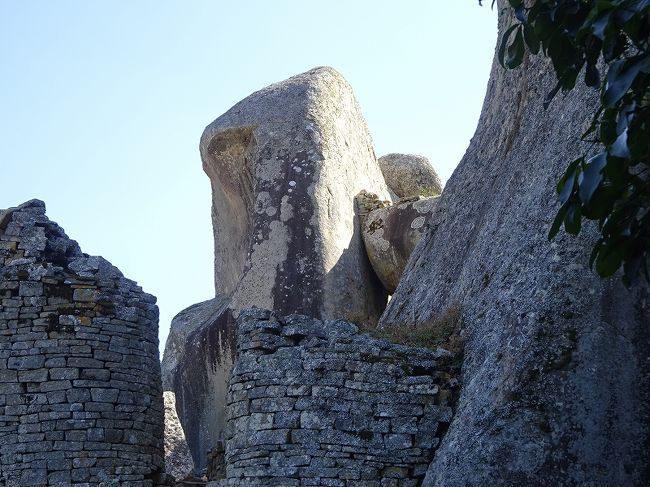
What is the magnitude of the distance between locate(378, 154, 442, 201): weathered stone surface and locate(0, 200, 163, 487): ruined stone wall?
1236cm

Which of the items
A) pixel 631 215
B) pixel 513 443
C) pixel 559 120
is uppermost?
pixel 559 120

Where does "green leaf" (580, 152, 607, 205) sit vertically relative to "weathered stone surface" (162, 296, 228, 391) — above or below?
below

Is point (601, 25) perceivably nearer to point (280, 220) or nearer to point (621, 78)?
point (621, 78)

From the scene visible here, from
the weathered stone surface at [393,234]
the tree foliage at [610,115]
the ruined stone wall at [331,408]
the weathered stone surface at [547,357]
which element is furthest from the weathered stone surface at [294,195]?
the tree foliage at [610,115]

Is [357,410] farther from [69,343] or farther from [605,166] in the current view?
[605,166]

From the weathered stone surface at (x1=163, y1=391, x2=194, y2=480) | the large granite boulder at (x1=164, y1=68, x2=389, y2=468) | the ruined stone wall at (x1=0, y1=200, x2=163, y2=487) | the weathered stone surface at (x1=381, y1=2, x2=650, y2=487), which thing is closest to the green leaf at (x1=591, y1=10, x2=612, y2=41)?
the weathered stone surface at (x1=381, y1=2, x2=650, y2=487)

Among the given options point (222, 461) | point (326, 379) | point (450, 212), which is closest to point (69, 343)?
point (222, 461)

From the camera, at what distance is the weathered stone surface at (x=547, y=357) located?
39.7 ft

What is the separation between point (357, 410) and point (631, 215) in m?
4.39

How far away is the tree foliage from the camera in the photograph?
8.95 metres

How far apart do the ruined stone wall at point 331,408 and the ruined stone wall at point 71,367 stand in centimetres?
222

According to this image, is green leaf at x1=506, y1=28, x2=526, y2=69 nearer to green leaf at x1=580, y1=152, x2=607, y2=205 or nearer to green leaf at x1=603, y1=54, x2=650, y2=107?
green leaf at x1=603, y1=54, x2=650, y2=107

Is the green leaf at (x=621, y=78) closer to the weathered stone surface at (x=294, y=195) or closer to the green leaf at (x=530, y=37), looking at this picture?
the green leaf at (x=530, y=37)

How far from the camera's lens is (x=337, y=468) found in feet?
43.2
